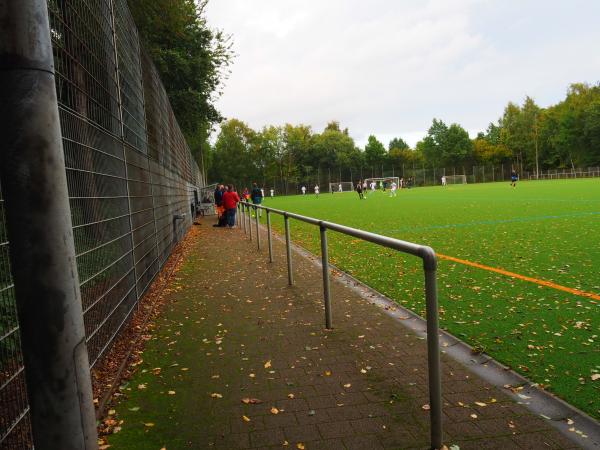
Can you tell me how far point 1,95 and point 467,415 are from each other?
286 cm

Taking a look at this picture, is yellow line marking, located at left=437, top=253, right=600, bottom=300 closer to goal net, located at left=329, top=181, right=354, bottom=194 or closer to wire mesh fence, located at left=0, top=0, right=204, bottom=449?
wire mesh fence, located at left=0, top=0, right=204, bottom=449

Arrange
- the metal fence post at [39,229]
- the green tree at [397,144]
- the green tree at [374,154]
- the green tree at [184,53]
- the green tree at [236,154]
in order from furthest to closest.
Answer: the green tree at [397,144] → the green tree at [374,154] → the green tree at [236,154] → the green tree at [184,53] → the metal fence post at [39,229]

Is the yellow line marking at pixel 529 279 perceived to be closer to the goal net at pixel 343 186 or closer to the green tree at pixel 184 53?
the green tree at pixel 184 53

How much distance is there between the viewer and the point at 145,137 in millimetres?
7727

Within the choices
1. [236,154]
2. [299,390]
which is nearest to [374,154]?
[236,154]

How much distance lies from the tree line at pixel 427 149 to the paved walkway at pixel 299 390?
74.9m

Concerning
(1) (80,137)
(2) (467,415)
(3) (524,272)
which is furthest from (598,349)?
(1) (80,137)

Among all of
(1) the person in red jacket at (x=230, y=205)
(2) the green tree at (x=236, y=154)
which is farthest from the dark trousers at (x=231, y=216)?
(2) the green tree at (x=236, y=154)

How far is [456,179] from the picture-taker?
3253 inches

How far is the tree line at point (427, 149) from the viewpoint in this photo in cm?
8012

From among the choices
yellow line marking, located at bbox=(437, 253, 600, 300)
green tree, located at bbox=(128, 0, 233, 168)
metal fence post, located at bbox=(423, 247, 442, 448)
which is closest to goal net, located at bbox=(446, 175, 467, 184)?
green tree, located at bbox=(128, 0, 233, 168)

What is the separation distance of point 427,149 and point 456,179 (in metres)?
20.4

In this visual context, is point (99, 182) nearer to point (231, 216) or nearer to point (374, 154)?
point (231, 216)

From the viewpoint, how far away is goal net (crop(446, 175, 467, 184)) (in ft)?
269
